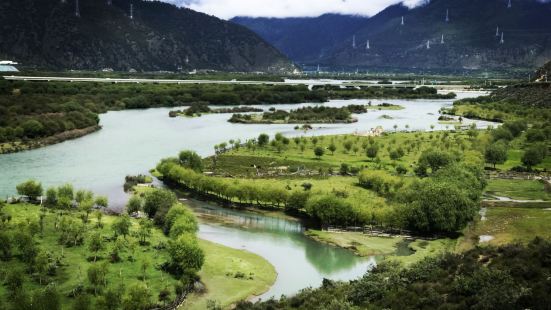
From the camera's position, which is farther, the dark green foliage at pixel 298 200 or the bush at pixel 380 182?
the bush at pixel 380 182

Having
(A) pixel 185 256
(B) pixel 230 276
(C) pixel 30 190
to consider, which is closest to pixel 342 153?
(C) pixel 30 190

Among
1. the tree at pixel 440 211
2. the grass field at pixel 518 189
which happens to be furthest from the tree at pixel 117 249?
the grass field at pixel 518 189

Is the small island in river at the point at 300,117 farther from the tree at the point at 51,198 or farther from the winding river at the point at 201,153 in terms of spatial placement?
the tree at the point at 51,198

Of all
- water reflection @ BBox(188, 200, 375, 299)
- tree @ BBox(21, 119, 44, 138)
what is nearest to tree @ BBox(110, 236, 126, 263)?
water reflection @ BBox(188, 200, 375, 299)

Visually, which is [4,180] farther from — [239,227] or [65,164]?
[239,227]

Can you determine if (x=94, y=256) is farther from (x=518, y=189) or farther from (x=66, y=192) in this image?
(x=518, y=189)

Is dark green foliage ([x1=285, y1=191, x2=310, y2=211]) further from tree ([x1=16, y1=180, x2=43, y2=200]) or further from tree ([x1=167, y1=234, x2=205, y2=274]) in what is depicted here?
tree ([x1=16, y1=180, x2=43, y2=200])
